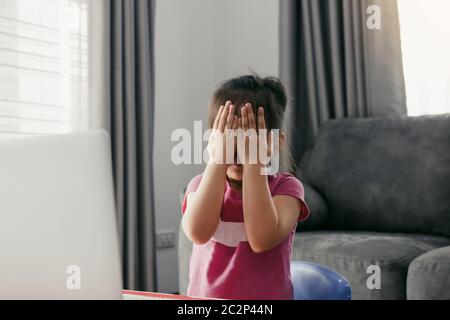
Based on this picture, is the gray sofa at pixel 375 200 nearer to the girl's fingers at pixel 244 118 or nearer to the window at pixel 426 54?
the window at pixel 426 54

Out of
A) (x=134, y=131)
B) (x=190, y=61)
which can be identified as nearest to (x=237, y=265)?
(x=134, y=131)

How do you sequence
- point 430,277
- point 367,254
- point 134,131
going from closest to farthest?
point 430,277
point 367,254
point 134,131

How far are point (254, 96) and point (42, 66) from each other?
5.43 ft

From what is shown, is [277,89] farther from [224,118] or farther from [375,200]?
[375,200]

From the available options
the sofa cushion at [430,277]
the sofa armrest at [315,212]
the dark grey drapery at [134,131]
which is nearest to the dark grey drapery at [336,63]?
the sofa armrest at [315,212]

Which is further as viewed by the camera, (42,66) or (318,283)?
(42,66)

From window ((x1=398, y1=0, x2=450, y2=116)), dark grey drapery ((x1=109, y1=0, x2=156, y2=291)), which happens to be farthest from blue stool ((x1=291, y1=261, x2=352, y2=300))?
window ((x1=398, y1=0, x2=450, y2=116))

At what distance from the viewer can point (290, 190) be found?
1.14m

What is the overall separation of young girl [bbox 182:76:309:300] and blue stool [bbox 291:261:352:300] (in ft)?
0.07

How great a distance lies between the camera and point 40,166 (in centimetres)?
61

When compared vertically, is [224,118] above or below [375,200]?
above

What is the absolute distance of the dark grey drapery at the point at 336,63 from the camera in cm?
277
